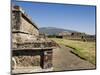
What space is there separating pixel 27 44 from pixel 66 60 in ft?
1.87

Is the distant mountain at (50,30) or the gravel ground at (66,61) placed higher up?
the distant mountain at (50,30)

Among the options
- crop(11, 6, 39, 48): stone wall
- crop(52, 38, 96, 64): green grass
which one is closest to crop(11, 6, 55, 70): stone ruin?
crop(11, 6, 39, 48): stone wall

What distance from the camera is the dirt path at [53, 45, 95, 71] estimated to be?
10.4ft

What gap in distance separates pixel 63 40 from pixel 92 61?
1.71 feet

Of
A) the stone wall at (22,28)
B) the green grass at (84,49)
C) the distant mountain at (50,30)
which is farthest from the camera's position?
the green grass at (84,49)

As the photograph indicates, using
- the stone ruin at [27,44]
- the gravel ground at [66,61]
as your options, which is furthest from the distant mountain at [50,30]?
the gravel ground at [66,61]

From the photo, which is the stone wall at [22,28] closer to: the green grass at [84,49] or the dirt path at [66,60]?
the dirt path at [66,60]

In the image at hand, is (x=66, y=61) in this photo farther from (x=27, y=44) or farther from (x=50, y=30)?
(x=27, y=44)

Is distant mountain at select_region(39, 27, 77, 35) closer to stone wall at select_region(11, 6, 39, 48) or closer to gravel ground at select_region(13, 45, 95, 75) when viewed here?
stone wall at select_region(11, 6, 39, 48)

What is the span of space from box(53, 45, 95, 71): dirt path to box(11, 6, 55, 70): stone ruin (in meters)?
0.08

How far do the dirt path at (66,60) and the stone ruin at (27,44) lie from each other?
0.26 ft

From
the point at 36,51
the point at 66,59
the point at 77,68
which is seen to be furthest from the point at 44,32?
the point at 77,68

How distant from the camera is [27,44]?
304 centimetres

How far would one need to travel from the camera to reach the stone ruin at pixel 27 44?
2965mm
